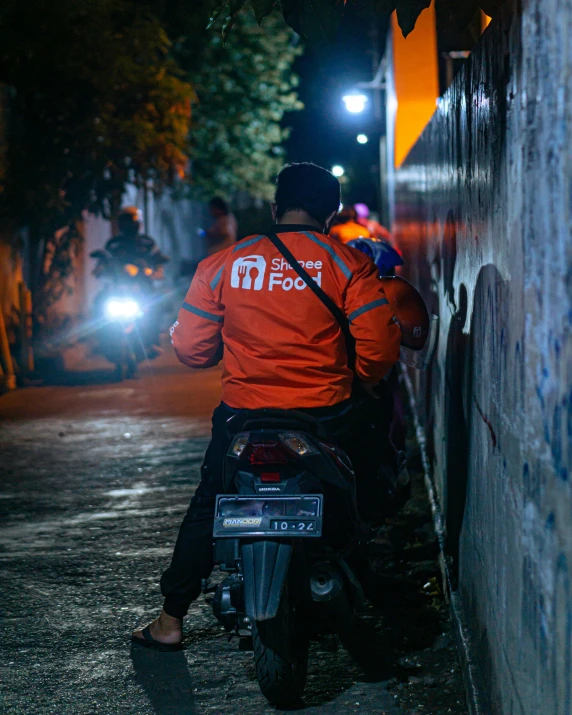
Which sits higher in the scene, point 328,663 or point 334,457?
point 334,457

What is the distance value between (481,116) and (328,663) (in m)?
2.23

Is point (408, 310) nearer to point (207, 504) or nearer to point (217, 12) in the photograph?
point (207, 504)

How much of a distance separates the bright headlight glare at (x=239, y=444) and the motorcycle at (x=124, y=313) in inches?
→ 368

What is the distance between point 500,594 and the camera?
318cm

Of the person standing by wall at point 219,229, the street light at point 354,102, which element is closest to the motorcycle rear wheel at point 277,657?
the person standing by wall at point 219,229

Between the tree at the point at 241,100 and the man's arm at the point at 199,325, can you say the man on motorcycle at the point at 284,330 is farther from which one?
the tree at the point at 241,100

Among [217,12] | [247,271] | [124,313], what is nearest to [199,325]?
[247,271]

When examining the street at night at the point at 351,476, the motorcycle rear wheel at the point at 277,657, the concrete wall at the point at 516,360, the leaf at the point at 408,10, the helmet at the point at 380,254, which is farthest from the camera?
the helmet at the point at 380,254

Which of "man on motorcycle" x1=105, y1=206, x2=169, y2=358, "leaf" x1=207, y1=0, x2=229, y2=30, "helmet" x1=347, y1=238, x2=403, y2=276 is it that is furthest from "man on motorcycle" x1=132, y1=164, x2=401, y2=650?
"man on motorcycle" x1=105, y1=206, x2=169, y2=358

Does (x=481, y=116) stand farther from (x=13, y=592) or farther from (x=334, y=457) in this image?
(x=13, y=592)

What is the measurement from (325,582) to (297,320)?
100 cm

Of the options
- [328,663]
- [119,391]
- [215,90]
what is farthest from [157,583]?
[215,90]

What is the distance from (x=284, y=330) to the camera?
13.1 feet

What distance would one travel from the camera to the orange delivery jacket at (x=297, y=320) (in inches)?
155
